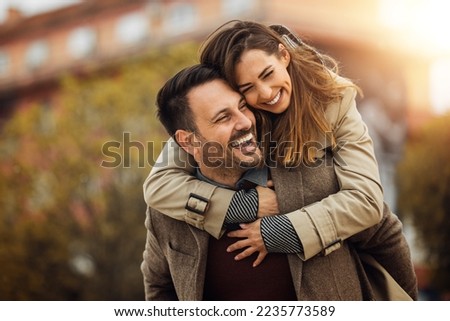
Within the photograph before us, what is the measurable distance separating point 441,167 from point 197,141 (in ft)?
26.4

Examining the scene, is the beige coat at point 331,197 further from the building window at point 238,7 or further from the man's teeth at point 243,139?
the building window at point 238,7

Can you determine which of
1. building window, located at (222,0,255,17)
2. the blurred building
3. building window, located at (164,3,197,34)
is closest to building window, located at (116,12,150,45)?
the blurred building

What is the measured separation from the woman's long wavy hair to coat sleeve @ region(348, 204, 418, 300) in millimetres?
229

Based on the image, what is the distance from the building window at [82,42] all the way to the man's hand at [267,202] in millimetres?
12320

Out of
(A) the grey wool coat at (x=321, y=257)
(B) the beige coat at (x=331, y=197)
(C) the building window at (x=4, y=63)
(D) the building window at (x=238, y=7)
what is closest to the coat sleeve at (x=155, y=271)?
(A) the grey wool coat at (x=321, y=257)

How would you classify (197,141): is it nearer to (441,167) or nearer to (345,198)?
(345,198)

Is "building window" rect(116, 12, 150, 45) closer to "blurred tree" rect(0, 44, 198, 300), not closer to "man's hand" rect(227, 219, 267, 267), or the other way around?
"blurred tree" rect(0, 44, 198, 300)

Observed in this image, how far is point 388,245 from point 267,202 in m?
0.31

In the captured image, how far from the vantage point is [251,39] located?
1.83m

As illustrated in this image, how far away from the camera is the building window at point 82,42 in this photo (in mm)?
13831

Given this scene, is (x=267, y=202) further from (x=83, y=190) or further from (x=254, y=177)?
(x=83, y=190)

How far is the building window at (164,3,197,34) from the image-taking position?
12.3 meters
